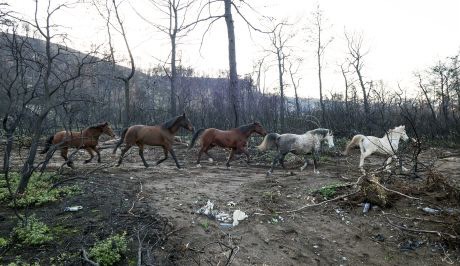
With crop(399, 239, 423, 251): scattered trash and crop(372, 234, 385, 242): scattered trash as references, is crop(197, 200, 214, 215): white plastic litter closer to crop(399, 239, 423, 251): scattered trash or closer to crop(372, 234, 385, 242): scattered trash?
crop(372, 234, 385, 242): scattered trash

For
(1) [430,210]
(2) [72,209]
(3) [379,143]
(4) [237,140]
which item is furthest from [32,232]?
(3) [379,143]

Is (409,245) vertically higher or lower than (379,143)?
lower

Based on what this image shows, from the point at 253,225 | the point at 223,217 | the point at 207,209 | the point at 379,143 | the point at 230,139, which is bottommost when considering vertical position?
the point at 253,225

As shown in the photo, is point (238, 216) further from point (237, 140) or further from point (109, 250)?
point (237, 140)

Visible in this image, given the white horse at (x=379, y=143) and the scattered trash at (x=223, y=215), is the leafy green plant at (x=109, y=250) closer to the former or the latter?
the scattered trash at (x=223, y=215)

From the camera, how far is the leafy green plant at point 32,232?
14.1ft

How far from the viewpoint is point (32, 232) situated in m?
4.42

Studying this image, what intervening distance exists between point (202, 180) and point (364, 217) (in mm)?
3860

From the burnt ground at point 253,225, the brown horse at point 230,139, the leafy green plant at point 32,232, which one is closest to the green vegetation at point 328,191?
the burnt ground at point 253,225

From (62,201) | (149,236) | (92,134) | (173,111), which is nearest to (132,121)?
(173,111)

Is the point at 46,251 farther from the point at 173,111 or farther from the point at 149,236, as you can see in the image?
the point at 173,111

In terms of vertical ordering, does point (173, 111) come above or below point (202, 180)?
above

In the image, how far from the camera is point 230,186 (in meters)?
7.86

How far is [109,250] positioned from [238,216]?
2.31m
